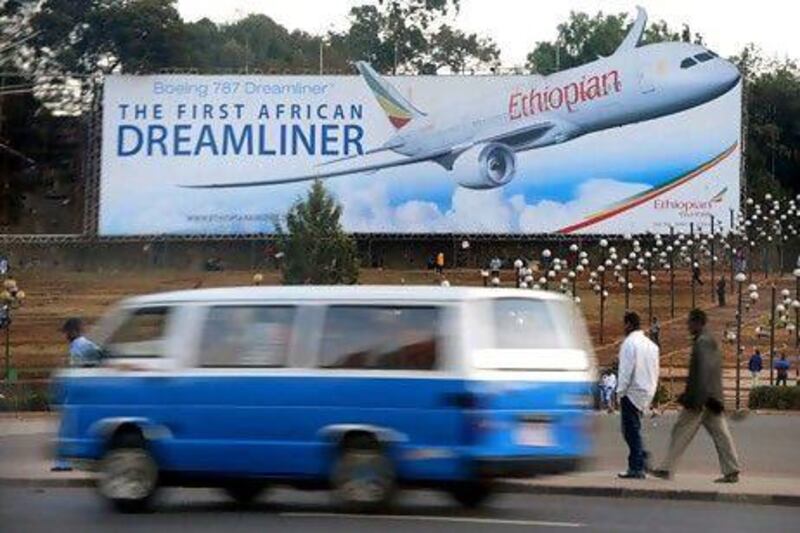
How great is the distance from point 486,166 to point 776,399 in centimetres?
3554

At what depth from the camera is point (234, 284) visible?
64.0 metres

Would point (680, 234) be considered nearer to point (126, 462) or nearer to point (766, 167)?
point (766, 167)

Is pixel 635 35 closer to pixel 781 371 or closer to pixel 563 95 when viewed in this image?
pixel 563 95

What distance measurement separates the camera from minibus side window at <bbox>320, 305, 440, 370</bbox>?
527 inches

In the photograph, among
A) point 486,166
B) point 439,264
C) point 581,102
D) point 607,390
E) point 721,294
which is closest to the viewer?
point 607,390

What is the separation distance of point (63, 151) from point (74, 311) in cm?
5457

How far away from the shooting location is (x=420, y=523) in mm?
12836

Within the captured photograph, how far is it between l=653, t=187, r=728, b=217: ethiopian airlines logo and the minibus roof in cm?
5777

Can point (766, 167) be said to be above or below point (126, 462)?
above

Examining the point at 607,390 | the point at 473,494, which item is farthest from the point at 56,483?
the point at 607,390

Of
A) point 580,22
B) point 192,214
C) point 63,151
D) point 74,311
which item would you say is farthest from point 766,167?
point 63,151

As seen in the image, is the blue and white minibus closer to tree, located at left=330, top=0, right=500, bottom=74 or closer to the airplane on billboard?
the airplane on billboard

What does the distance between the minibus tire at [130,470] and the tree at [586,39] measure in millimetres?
80414

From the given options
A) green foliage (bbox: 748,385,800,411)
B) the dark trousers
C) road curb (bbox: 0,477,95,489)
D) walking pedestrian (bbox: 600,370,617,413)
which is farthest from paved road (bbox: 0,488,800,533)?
green foliage (bbox: 748,385,800,411)
